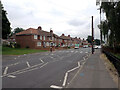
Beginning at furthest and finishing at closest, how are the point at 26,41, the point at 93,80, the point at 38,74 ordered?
the point at 26,41 → the point at 38,74 → the point at 93,80

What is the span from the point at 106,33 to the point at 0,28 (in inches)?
913

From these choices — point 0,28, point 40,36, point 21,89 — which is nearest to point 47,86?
point 21,89

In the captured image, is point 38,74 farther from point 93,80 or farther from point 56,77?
point 93,80

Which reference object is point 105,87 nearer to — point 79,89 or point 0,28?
point 79,89

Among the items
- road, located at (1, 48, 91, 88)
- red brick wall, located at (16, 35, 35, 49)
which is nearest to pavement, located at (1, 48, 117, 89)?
road, located at (1, 48, 91, 88)

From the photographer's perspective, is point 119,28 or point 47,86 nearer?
point 47,86

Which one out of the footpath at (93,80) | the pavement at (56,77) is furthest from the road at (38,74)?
the footpath at (93,80)

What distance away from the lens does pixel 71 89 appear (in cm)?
452

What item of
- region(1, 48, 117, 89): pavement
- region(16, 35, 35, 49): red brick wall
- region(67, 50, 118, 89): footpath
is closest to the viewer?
region(67, 50, 118, 89): footpath

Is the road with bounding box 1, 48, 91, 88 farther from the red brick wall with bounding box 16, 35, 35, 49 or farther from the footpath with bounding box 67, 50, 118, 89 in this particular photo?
the red brick wall with bounding box 16, 35, 35, 49

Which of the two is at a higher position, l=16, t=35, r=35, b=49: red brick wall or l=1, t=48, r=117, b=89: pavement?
l=16, t=35, r=35, b=49: red brick wall

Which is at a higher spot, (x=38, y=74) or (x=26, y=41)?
(x=26, y=41)

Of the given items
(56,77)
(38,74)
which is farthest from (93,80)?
(38,74)

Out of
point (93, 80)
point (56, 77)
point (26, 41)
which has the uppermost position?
point (26, 41)
